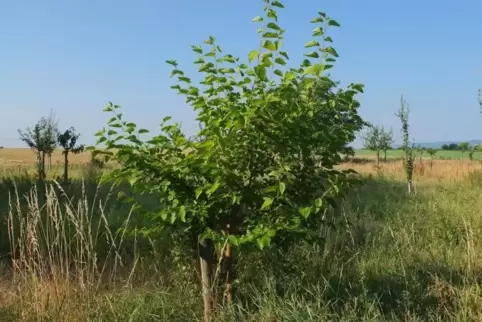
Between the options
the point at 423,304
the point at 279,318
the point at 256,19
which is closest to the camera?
the point at 256,19

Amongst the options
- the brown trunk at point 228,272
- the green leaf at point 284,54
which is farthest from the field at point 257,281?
the green leaf at point 284,54

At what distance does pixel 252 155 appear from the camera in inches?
128

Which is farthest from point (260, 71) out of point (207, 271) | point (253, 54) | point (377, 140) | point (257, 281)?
point (377, 140)

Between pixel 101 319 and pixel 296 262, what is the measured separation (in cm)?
175

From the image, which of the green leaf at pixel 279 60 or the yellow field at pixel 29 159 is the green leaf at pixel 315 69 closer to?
the green leaf at pixel 279 60

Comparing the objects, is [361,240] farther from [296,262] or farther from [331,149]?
[331,149]

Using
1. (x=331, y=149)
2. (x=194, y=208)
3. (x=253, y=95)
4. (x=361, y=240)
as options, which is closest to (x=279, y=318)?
(x=194, y=208)

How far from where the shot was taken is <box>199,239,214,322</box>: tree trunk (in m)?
3.49

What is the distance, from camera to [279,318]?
342 centimetres

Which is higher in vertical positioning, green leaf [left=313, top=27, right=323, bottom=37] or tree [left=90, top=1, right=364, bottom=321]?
green leaf [left=313, top=27, right=323, bottom=37]

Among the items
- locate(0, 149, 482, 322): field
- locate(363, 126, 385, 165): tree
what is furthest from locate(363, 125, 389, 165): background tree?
locate(0, 149, 482, 322): field

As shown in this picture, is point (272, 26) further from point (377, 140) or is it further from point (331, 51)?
point (377, 140)

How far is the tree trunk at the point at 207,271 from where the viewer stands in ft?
11.5

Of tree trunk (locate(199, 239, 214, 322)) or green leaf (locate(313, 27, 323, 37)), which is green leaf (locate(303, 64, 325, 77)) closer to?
green leaf (locate(313, 27, 323, 37))
